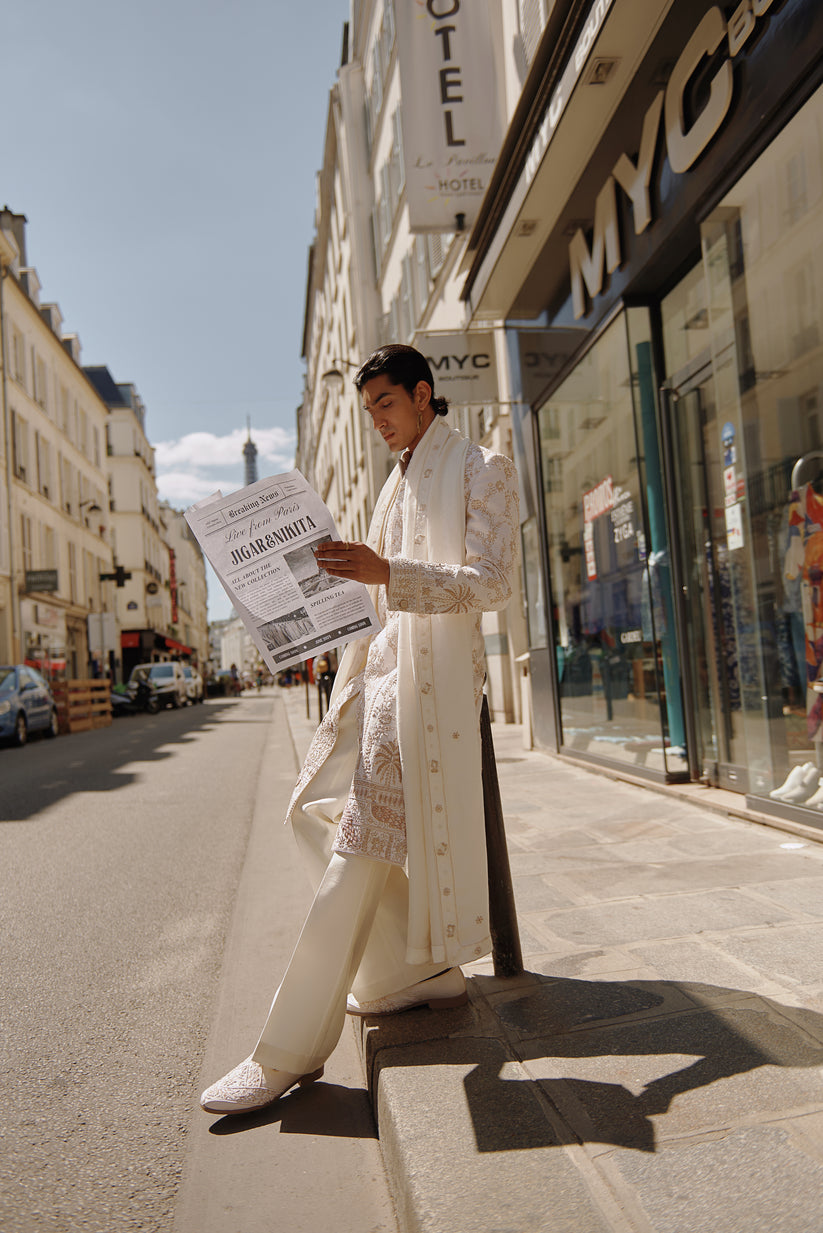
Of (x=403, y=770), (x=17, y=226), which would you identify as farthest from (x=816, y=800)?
(x=17, y=226)

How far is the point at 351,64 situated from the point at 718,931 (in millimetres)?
25132

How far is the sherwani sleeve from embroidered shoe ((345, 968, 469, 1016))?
1.02 metres

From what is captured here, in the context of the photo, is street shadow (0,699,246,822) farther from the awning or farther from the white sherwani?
the awning

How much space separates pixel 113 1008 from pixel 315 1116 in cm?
117

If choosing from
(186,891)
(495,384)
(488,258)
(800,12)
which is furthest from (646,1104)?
(495,384)

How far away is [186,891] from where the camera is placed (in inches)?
198

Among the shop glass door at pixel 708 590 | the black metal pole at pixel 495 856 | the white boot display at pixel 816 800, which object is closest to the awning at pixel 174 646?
the shop glass door at pixel 708 590

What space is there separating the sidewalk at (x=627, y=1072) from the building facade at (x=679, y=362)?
1591 millimetres

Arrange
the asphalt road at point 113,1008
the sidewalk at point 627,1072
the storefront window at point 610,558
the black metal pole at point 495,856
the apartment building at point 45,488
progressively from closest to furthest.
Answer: the sidewalk at point 627,1072, the asphalt road at point 113,1008, the black metal pole at point 495,856, the storefront window at point 610,558, the apartment building at point 45,488

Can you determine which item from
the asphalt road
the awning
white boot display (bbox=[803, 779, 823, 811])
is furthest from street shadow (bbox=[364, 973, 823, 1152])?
the awning

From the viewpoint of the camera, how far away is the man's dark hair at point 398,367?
256 centimetres

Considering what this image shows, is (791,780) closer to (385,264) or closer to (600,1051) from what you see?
(600,1051)

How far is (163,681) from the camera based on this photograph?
35844mm

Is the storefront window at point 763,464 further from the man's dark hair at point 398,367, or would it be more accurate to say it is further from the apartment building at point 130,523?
the apartment building at point 130,523
